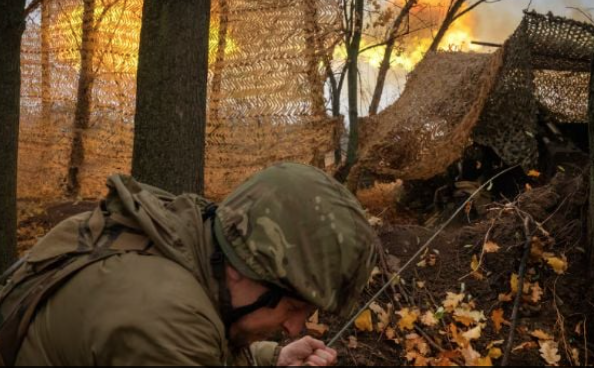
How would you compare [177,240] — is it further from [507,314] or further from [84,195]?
[84,195]

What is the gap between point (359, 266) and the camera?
1707 mm

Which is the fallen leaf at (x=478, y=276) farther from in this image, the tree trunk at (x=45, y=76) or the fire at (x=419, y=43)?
the fire at (x=419, y=43)

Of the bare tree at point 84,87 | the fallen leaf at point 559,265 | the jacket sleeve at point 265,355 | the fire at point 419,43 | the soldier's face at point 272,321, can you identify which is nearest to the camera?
the soldier's face at point 272,321

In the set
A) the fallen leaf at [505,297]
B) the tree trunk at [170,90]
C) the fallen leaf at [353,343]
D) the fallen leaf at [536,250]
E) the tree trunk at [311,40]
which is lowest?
the fallen leaf at [353,343]

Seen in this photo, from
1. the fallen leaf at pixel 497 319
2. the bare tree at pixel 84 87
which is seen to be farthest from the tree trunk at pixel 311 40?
the fallen leaf at pixel 497 319

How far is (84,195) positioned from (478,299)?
504 centimetres

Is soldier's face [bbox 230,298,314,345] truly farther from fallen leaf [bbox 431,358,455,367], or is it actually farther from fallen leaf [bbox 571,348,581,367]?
fallen leaf [bbox 571,348,581,367]

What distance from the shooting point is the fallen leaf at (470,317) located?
11.9 ft

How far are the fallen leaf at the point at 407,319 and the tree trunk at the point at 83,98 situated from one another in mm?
4822

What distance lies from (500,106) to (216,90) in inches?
121

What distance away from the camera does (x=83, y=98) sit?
6980 mm

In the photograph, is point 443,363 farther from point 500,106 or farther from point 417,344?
point 500,106

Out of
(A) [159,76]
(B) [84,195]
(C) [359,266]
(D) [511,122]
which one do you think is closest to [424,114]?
(D) [511,122]

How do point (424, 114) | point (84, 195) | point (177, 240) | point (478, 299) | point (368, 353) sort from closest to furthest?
point (177, 240), point (368, 353), point (478, 299), point (424, 114), point (84, 195)
